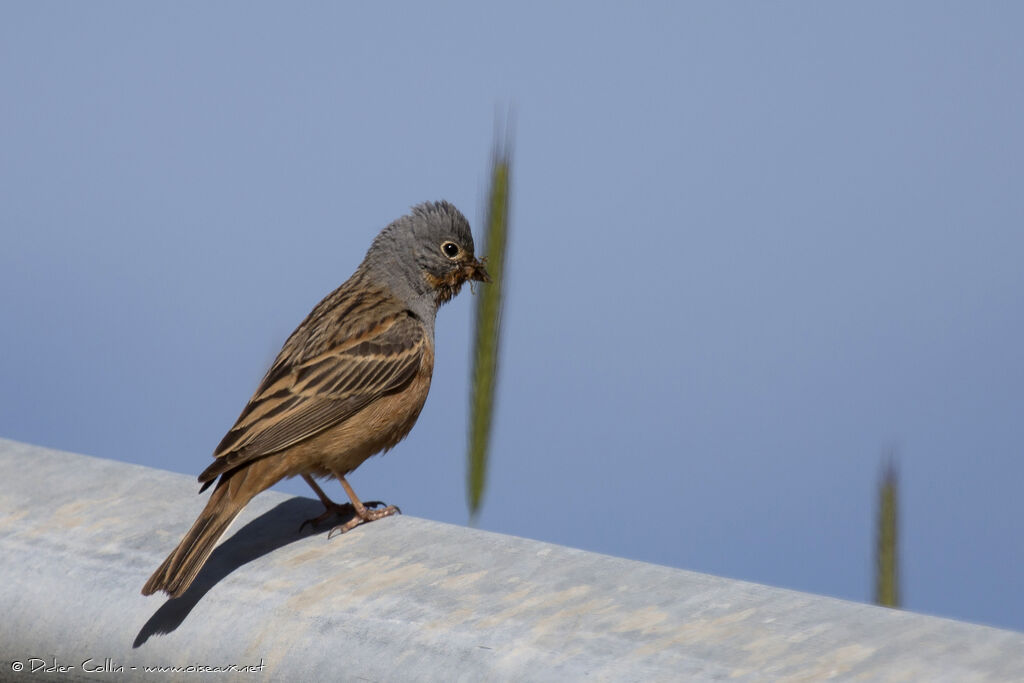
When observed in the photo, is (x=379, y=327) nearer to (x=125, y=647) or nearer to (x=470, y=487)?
Result: (x=470, y=487)

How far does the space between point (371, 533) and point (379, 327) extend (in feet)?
6.24

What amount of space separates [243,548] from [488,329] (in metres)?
1.70

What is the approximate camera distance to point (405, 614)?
3297mm

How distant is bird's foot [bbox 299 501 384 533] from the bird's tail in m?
0.24

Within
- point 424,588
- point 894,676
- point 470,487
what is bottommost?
point 470,487

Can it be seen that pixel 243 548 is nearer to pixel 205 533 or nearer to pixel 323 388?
pixel 205 533

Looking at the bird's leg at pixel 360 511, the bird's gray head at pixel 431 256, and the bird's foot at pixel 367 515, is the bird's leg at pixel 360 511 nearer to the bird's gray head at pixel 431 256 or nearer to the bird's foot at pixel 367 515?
the bird's foot at pixel 367 515

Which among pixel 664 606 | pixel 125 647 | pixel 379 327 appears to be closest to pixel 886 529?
pixel 664 606

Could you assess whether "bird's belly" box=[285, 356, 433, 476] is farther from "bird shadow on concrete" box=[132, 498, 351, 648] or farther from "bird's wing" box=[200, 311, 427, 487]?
"bird shadow on concrete" box=[132, 498, 351, 648]

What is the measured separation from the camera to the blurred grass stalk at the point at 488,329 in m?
5.20

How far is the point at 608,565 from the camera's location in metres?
3.50

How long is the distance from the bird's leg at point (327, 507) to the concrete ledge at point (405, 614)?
0.30 m

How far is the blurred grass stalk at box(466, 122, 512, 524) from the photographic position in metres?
5.20

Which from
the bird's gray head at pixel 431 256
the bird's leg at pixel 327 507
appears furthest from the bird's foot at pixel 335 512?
the bird's gray head at pixel 431 256
